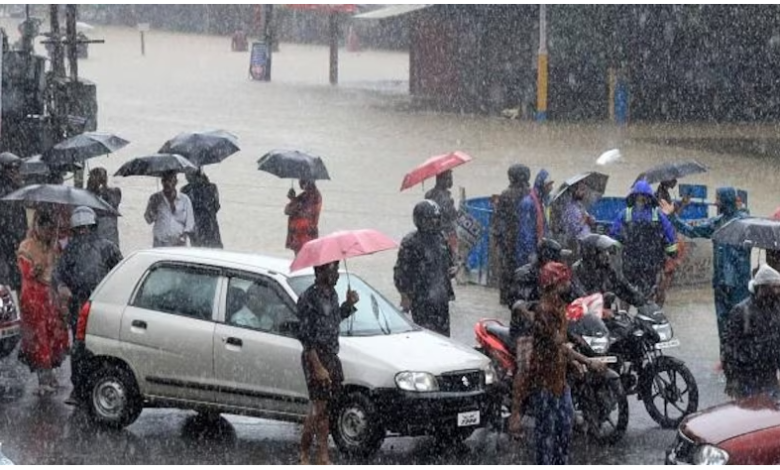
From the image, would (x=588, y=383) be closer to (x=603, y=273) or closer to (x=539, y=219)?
(x=603, y=273)

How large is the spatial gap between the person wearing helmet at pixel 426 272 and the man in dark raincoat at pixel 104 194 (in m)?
3.70

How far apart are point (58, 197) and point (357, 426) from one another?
13.9 feet

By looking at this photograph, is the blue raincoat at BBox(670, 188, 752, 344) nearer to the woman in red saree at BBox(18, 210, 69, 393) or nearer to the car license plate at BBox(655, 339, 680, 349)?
the car license plate at BBox(655, 339, 680, 349)

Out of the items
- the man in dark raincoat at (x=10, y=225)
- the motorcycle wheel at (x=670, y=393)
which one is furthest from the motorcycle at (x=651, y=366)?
the man in dark raincoat at (x=10, y=225)

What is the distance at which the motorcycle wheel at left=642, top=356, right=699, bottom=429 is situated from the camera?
12.1 metres

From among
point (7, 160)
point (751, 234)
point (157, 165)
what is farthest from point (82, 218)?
point (751, 234)

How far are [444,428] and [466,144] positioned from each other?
65.7ft

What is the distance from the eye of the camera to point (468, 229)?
17.7 metres

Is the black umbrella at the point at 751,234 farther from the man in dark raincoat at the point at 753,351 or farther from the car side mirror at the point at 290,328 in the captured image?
the car side mirror at the point at 290,328

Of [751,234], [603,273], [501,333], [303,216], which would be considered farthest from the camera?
[303,216]

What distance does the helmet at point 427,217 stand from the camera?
42.1 ft

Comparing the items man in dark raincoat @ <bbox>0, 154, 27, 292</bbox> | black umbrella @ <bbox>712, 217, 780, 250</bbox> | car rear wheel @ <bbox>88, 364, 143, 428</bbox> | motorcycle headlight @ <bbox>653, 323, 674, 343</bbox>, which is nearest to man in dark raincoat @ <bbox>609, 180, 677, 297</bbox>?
black umbrella @ <bbox>712, 217, 780, 250</bbox>

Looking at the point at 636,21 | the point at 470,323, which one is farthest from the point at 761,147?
the point at 470,323

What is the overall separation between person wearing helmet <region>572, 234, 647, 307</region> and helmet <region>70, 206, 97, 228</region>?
3.98 m
